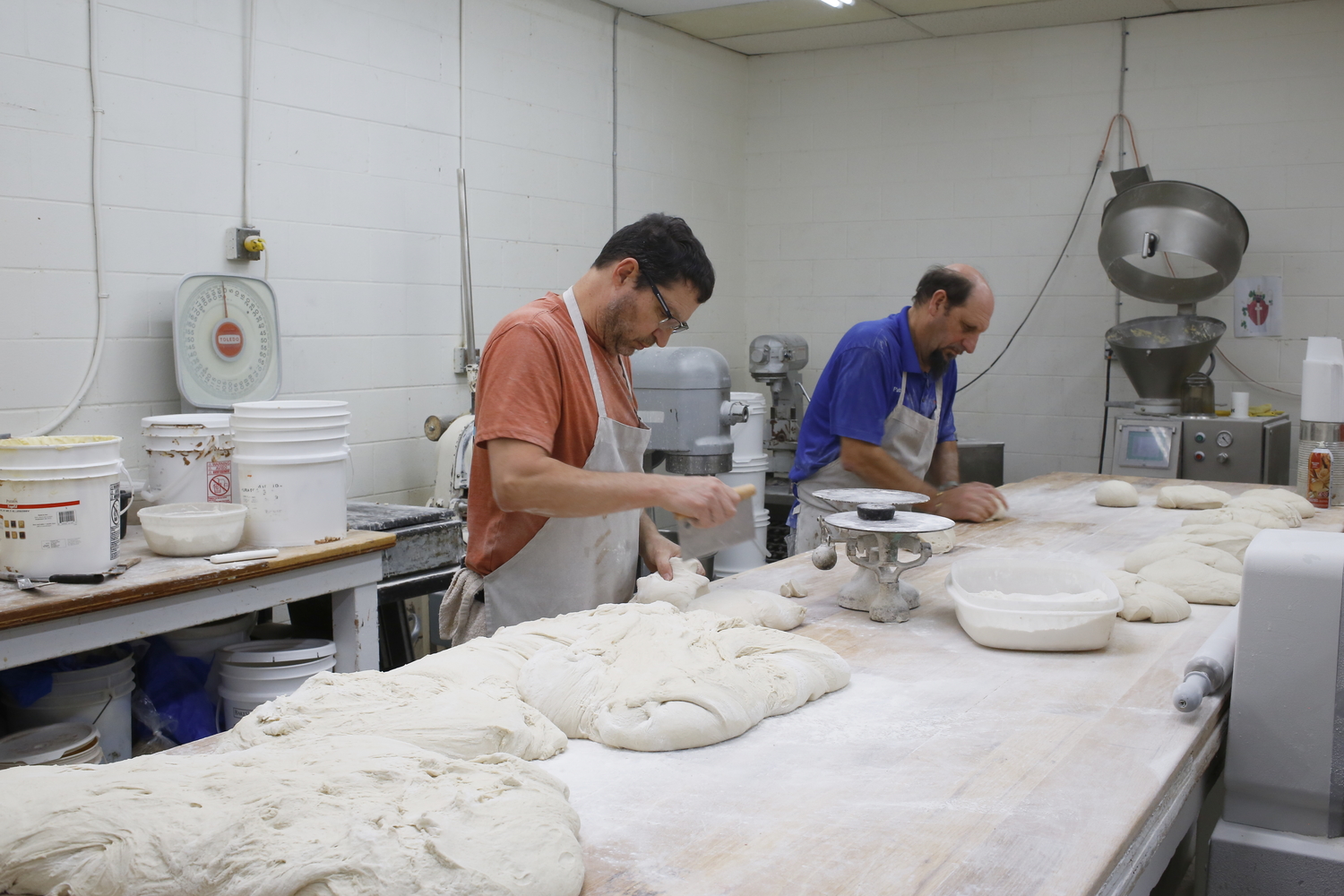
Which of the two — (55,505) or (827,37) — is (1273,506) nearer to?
(55,505)

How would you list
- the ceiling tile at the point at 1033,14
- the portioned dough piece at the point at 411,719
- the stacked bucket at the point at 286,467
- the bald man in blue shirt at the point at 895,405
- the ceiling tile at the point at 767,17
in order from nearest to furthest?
the portioned dough piece at the point at 411,719
the stacked bucket at the point at 286,467
the bald man in blue shirt at the point at 895,405
the ceiling tile at the point at 1033,14
the ceiling tile at the point at 767,17

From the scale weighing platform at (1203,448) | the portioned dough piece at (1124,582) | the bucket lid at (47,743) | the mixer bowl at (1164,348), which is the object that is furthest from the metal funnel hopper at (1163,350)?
the bucket lid at (47,743)

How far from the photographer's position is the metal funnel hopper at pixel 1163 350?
4406mm

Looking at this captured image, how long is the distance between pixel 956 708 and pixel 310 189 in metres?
3.02

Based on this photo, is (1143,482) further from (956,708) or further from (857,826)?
(857,826)

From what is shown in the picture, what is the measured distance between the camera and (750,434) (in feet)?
15.9

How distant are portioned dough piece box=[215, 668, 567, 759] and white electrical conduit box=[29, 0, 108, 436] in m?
2.06

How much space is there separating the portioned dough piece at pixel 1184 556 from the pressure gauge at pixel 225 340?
260 cm

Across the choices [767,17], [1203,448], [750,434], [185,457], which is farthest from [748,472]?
[185,457]

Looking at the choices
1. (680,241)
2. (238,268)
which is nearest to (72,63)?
(238,268)

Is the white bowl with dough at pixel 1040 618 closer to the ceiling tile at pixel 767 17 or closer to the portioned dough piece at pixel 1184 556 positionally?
the portioned dough piece at pixel 1184 556

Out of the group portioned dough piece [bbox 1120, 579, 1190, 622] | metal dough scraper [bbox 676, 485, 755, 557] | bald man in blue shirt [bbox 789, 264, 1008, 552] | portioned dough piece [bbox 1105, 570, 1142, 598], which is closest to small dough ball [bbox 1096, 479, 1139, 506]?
bald man in blue shirt [bbox 789, 264, 1008, 552]

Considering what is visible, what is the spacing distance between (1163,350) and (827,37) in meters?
2.52

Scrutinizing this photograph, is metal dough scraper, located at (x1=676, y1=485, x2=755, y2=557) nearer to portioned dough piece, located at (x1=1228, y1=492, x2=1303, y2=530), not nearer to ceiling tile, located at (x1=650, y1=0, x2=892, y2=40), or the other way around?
portioned dough piece, located at (x1=1228, y1=492, x2=1303, y2=530)
